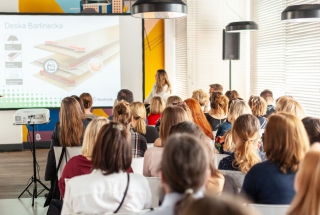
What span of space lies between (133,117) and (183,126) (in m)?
2.16

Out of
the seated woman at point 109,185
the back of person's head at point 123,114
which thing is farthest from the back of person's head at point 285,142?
the back of person's head at point 123,114

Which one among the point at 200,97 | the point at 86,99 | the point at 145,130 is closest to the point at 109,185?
the point at 145,130

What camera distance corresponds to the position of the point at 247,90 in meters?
9.07

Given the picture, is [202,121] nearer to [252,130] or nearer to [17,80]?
[252,130]

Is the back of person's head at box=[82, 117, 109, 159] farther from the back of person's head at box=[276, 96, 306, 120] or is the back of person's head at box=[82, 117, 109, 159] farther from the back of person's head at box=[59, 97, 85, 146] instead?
the back of person's head at box=[276, 96, 306, 120]

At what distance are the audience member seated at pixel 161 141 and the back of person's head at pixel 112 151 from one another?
3.28 feet

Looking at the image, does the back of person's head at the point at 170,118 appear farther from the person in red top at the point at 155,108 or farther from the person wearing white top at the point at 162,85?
the person wearing white top at the point at 162,85

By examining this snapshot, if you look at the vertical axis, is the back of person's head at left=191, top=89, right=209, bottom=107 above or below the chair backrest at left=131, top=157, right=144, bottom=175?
above

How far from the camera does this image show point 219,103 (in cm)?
551

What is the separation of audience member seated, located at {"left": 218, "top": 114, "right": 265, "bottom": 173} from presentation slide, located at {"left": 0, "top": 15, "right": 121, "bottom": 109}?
19.5ft

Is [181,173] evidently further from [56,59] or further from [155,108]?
[56,59]

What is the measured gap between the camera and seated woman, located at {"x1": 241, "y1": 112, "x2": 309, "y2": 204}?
2537 mm

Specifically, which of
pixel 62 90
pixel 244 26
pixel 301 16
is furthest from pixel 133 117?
pixel 62 90

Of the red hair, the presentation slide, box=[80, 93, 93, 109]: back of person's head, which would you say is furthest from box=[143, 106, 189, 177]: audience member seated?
the presentation slide
